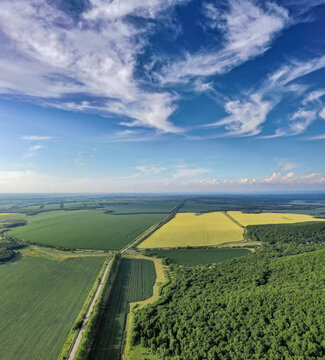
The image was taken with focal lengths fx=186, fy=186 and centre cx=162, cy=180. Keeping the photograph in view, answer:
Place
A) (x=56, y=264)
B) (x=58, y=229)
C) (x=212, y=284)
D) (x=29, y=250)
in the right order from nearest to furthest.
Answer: (x=212, y=284) → (x=56, y=264) → (x=29, y=250) → (x=58, y=229)

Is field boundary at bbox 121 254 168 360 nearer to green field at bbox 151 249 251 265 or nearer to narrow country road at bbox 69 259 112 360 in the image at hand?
green field at bbox 151 249 251 265

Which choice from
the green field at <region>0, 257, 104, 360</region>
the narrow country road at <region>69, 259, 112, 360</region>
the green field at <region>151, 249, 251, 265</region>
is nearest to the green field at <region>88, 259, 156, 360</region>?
the narrow country road at <region>69, 259, 112, 360</region>

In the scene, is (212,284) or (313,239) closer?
(212,284)

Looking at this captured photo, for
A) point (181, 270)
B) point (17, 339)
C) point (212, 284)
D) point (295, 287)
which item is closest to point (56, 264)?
point (17, 339)

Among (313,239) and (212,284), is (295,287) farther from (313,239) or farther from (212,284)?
(313,239)

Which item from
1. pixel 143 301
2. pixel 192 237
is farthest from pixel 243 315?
pixel 192 237

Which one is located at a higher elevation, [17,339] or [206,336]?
[206,336]

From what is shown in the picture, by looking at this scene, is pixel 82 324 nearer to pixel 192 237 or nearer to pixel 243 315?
pixel 243 315
